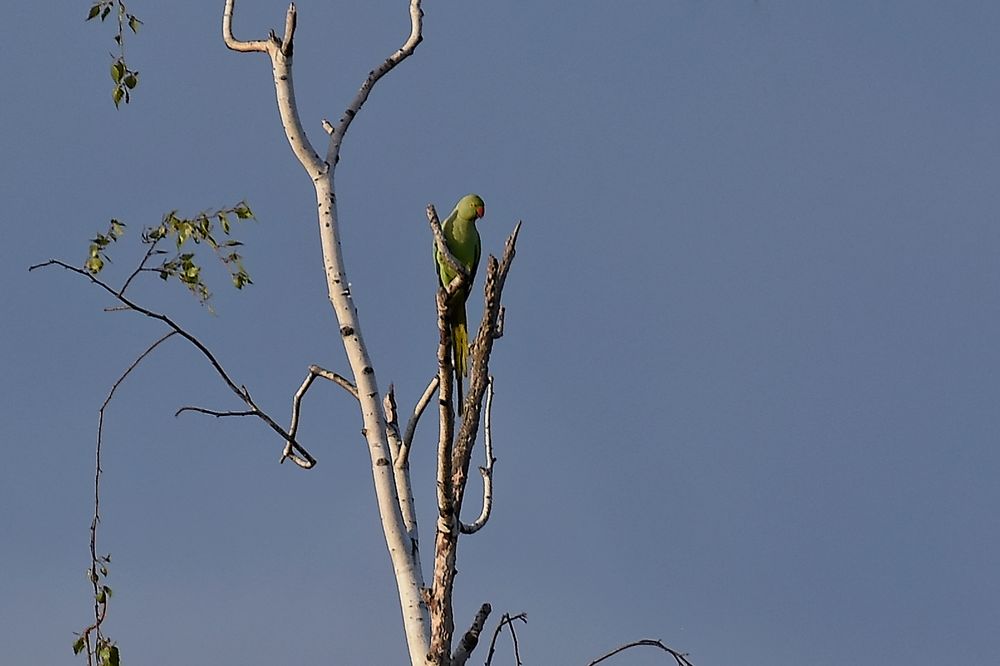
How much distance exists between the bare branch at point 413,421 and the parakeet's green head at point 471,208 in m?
1.36

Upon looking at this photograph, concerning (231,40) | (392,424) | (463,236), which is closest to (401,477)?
(392,424)

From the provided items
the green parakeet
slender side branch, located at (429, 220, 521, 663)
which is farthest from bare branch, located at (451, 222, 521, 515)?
the green parakeet

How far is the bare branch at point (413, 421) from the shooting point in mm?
5930

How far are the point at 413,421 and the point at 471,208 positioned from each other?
1.57 metres

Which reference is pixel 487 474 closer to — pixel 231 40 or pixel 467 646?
pixel 467 646

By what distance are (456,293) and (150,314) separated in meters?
1.41

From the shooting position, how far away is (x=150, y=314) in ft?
20.4


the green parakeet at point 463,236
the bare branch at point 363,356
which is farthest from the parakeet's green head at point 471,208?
the bare branch at point 363,356

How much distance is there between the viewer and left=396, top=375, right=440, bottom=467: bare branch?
5930 mm

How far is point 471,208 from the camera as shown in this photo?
7195 millimetres

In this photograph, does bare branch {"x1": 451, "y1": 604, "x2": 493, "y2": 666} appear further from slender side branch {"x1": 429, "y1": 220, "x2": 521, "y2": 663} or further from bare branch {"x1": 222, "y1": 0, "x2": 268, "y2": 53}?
bare branch {"x1": 222, "y1": 0, "x2": 268, "y2": 53}

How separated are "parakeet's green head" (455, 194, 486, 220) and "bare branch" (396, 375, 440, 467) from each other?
1.36m

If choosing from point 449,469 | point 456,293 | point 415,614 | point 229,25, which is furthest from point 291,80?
point 415,614

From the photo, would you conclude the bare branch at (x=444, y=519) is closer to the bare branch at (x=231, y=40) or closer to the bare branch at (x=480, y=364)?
the bare branch at (x=480, y=364)
